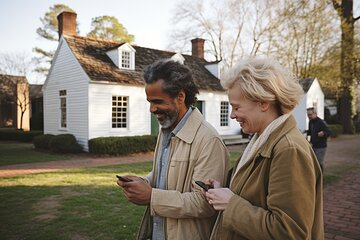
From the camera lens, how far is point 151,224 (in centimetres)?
240

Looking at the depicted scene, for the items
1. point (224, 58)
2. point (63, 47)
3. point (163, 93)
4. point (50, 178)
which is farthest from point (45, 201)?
point (224, 58)

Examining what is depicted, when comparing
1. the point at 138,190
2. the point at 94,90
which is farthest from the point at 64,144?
the point at 138,190

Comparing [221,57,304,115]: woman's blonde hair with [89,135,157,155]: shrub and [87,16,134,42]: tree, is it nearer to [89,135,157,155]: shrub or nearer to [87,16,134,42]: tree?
[89,135,157,155]: shrub

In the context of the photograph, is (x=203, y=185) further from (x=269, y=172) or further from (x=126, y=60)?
(x=126, y=60)

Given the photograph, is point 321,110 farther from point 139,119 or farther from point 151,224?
point 151,224

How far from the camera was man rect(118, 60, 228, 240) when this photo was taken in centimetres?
195

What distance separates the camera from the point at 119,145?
1419cm

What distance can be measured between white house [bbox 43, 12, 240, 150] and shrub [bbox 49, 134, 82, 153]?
396 millimetres

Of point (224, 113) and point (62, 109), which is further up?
point (62, 109)

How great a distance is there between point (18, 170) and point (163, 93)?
10232 millimetres

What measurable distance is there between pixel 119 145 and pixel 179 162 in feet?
41.1

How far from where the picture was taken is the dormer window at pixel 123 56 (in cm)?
1638

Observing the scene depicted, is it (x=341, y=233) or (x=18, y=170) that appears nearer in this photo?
(x=341, y=233)

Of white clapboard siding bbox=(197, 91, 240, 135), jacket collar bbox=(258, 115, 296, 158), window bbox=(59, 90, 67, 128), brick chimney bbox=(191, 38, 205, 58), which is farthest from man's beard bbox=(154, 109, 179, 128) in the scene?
brick chimney bbox=(191, 38, 205, 58)
